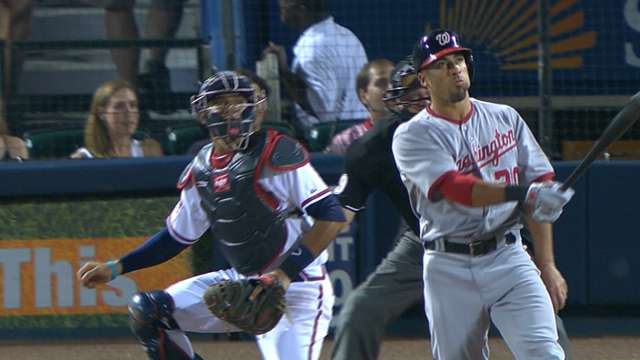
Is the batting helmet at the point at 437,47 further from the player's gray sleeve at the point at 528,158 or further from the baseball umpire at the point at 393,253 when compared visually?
the baseball umpire at the point at 393,253

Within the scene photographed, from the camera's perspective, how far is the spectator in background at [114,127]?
8.73 meters

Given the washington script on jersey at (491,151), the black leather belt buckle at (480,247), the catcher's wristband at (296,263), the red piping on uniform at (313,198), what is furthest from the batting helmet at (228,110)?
the black leather belt buckle at (480,247)

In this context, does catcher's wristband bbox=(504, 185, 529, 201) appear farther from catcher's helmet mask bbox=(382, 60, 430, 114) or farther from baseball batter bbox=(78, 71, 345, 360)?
catcher's helmet mask bbox=(382, 60, 430, 114)

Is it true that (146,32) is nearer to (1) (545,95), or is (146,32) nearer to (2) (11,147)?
(2) (11,147)

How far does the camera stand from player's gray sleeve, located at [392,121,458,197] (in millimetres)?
5445

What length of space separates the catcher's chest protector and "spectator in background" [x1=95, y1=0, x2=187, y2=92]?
3.34 metres

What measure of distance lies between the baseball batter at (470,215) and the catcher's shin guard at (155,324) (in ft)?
3.33

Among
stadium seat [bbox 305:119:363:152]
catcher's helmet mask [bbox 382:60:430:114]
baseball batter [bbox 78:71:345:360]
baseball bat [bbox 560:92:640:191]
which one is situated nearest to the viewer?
baseball bat [bbox 560:92:640:191]

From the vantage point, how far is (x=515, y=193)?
5.18 metres

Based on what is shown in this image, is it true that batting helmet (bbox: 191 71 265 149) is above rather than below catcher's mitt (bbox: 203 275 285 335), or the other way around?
above

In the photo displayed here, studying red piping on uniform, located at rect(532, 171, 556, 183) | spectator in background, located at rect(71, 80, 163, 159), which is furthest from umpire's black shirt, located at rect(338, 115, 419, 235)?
spectator in background, located at rect(71, 80, 163, 159)

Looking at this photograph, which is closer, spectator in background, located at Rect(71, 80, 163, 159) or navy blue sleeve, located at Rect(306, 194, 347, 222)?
navy blue sleeve, located at Rect(306, 194, 347, 222)

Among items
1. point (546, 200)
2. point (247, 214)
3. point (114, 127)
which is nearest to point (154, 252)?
point (247, 214)

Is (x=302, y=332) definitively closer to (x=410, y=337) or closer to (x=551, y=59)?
(x=410, y=337)
